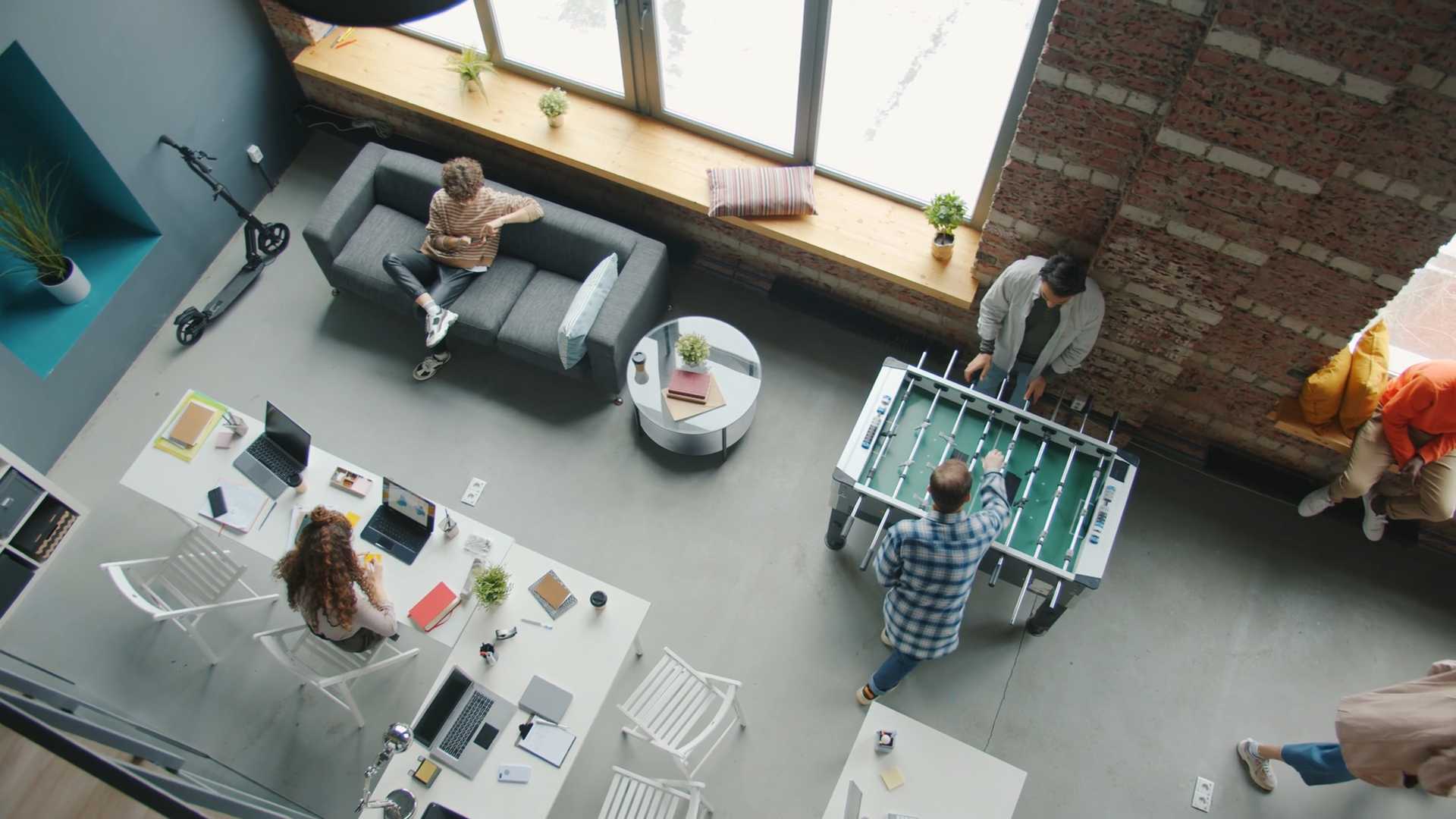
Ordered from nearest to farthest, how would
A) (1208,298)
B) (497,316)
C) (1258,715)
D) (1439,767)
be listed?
(1439,767) → (1208,298) → (1258,715) → (497,316)

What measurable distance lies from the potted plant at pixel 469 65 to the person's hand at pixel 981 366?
11.2 feet

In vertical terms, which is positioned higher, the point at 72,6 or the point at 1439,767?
the point at 72,6

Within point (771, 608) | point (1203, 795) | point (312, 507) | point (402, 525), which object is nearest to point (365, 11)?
point (402, 525)

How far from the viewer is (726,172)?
530 centimetres

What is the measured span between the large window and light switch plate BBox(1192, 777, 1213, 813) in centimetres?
310

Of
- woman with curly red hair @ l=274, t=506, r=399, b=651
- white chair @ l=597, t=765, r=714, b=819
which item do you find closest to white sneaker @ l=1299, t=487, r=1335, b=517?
white chair @ l=597, t=765, r=714, b=819

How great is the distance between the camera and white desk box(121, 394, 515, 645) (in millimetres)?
4082

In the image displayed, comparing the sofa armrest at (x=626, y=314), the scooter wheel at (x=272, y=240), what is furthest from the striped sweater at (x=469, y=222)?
the scooter wheel at (x=272, y=240)

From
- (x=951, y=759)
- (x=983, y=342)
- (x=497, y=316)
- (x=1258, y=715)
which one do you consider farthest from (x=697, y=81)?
(x=1258, y=715)

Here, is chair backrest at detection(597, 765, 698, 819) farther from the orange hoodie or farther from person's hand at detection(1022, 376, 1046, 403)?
the orange hoodie

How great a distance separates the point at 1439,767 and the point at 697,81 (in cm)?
476

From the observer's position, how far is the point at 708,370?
509cm

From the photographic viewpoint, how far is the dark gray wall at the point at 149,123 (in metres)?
4.70

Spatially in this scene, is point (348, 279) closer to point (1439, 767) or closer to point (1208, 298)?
point (1208, 298)
